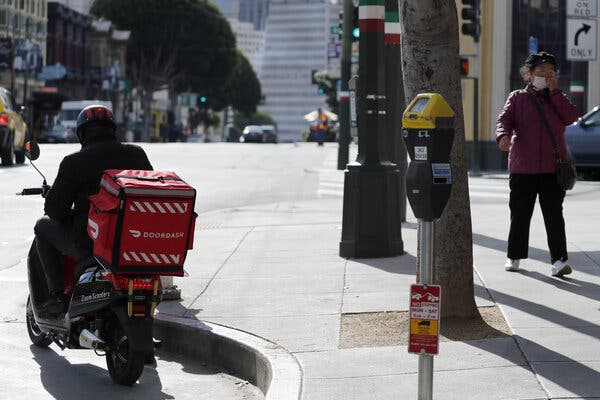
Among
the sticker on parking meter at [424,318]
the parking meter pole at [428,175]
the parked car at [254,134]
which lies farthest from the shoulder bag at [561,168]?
the parked car at [254,134]

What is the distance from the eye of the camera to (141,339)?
664 centimetres

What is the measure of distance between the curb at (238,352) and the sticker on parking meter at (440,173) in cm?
134

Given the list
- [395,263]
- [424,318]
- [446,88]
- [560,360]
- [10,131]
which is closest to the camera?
[424,318]

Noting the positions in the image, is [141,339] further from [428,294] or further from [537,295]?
[537,295]

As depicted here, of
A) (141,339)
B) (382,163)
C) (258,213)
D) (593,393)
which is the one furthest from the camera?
(258,213)

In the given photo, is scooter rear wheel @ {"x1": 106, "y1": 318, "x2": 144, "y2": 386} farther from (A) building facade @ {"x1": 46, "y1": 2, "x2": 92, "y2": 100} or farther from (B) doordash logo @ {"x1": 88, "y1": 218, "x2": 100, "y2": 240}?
(A) building facade @ {"x1": 46, "y1": 2, "x2": 92, "y2": 100}

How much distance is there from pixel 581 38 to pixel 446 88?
528 inches

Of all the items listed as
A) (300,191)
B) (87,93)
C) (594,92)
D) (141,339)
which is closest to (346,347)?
(141,339)

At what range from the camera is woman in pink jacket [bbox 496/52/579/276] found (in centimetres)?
972

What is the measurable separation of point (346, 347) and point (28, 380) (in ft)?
5.94

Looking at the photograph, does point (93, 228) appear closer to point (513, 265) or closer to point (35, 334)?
point (35, 334)

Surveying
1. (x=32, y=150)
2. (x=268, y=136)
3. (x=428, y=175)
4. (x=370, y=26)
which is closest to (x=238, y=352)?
(x=32, y=150)

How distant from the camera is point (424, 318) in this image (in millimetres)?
5250

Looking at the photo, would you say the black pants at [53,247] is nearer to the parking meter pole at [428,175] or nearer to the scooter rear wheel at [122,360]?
the scooter rear wheel at [122,360]
